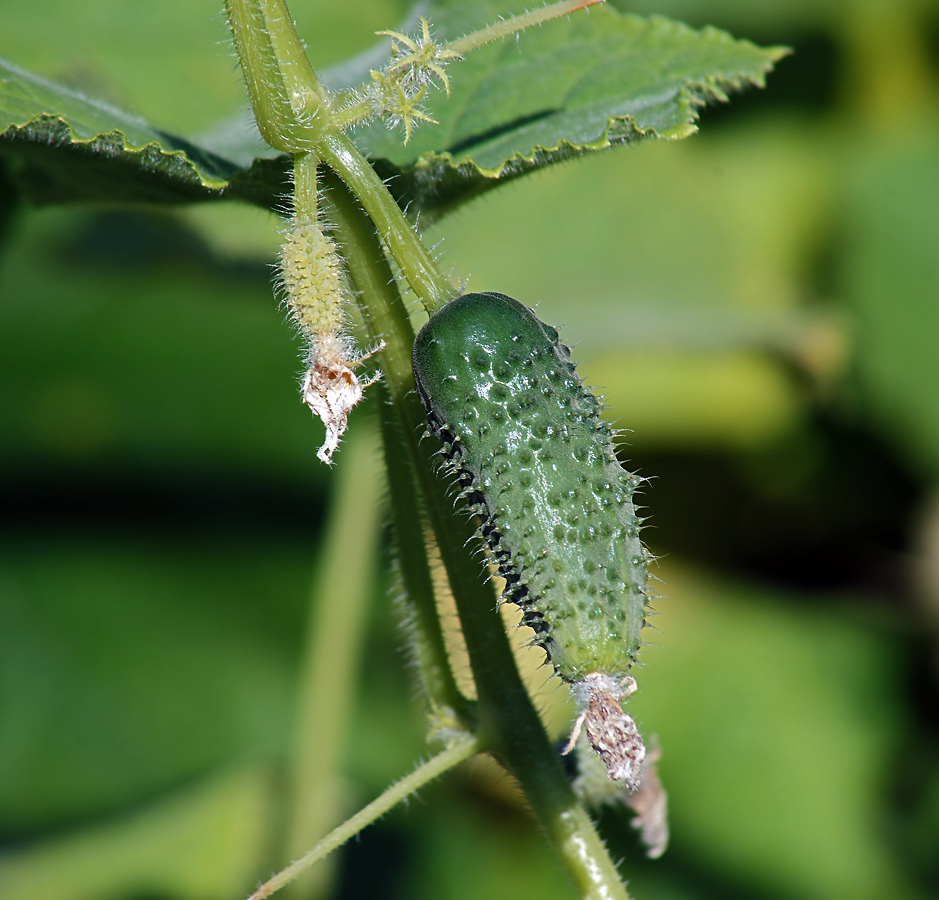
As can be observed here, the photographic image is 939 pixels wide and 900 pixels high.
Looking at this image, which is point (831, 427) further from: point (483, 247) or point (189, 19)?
point (189, 19)

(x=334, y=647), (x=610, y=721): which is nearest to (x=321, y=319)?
(x=610, y=721)

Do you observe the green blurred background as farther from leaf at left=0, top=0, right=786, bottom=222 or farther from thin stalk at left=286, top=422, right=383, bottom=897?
leaf at left=0, top=0, right=786, bottom=222

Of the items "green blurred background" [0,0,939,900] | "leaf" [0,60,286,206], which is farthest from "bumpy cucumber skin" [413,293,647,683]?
"green blurred background" [0,0,939,900]

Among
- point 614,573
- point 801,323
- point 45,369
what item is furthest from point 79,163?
point 801,323

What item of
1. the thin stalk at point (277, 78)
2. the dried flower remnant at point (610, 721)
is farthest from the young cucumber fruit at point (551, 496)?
the thin stalk at point (277, 78)

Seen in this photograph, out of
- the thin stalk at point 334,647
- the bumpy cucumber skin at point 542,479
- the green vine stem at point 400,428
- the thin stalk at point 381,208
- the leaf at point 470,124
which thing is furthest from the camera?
the thin stalk at point 334,647

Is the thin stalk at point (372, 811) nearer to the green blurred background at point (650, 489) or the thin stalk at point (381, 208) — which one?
the thin stalk at point (381, 208)

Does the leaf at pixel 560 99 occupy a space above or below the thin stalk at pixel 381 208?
above

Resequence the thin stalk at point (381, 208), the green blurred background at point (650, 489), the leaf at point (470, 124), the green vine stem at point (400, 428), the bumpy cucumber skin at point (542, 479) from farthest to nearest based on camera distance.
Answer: the green blurred background at point (650, 489) < the leaf at point (470, 124) < the green vine stem at point (400, 428) < the thin stalk at point (381, 208) < the bumpy cucumber skin at point (542, 479)
